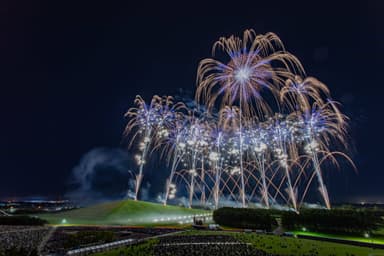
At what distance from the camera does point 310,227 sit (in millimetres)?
36188

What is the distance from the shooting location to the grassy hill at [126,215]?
170 feet

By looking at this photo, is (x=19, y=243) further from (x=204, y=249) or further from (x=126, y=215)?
(x=126, y=215)

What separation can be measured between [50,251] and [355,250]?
2787 centimetres

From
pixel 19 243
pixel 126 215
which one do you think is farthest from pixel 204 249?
pixel 126 215

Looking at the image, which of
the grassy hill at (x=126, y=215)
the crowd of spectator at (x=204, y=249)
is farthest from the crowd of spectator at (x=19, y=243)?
the grassy hill at (x=126, y=215)

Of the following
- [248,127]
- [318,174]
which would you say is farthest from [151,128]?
[318,174]

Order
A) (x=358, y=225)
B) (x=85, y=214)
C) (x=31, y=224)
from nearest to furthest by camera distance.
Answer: (x=358, y=225), (x=31, y=224), (x=85, y=214)

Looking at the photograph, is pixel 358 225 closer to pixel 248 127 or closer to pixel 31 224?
pixel 248 127

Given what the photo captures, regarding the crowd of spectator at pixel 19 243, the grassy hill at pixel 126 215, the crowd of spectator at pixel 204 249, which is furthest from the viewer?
the grassy hill at pixel 126 215

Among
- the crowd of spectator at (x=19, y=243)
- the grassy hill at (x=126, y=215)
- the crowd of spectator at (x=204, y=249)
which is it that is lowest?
the crowd of spectator at (x=19, y=243)

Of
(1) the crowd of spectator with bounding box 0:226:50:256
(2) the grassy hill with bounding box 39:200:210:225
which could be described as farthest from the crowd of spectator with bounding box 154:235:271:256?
(2) the grassy hill with bounding box 39:200:210:225

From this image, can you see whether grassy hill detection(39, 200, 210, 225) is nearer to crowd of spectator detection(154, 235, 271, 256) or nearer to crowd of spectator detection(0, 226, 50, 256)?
crowd of spectator detection(0, 226, 50, 256)

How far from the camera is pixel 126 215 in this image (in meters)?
56.4

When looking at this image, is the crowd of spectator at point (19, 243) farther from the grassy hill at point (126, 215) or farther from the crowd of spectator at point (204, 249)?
the grassy hill at point (126, 215)
